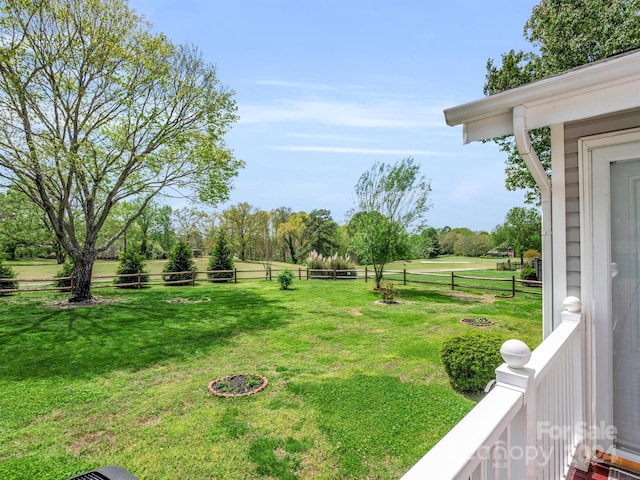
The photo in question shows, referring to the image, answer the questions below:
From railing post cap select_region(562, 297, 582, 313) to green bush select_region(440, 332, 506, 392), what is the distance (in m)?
1.75

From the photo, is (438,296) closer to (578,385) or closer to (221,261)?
(578,385)

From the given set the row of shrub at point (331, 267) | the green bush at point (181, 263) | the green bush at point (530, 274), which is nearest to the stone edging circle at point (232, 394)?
the row of shrub at point (331, 267)

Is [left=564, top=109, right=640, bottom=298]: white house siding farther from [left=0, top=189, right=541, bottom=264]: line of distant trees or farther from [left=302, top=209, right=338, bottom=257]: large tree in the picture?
[left=302, top=209, right=338, bottom=257]: large tree

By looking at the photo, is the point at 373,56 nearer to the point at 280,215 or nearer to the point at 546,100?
the point at 546,100

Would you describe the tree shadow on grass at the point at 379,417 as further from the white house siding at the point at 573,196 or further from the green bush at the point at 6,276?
the green bush at the point at 6,276

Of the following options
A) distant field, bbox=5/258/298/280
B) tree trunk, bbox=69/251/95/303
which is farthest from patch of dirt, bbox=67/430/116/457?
distant field, bbox=5/258/298/280

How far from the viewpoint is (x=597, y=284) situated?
208 centimetres

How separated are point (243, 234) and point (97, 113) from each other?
607 inches

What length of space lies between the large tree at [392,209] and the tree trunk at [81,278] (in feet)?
30.9

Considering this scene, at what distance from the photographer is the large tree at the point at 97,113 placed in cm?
864

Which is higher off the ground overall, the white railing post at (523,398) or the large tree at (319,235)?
the large tree at (319,235)

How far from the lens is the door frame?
6.70ft

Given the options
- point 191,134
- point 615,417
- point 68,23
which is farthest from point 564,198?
point 68,23

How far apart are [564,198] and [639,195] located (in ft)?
1.21
